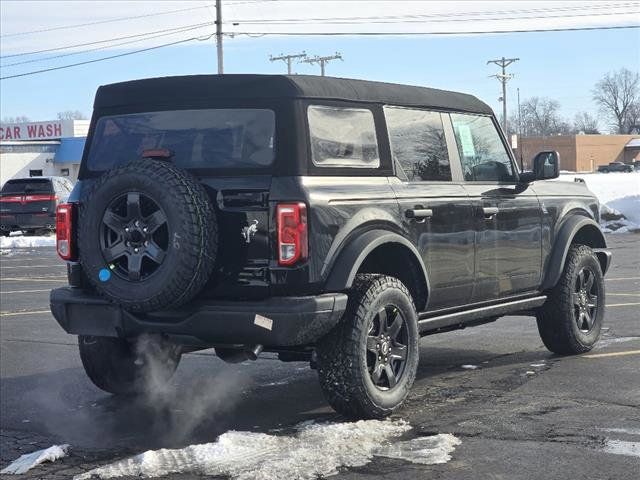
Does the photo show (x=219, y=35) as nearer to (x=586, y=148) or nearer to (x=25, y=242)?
(x=25, y=242)

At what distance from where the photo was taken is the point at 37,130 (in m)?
68.3

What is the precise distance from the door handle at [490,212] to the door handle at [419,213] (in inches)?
27.7

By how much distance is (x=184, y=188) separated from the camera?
17.5 feet

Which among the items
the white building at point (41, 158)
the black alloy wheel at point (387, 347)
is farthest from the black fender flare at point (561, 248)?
the white building at point (41, 158)

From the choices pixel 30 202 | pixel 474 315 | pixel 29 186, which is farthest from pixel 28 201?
pixel 474 315

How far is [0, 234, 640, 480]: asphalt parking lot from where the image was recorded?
487 centimetres

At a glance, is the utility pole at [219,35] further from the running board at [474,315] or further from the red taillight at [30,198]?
the running board at [474,315]

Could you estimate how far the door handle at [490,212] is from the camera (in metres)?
6.76

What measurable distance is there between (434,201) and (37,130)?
6583cm

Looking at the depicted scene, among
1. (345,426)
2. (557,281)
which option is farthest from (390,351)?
(557,281)

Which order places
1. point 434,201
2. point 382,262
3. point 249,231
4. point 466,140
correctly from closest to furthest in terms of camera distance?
point 249,231 → point 382,262 → point 434,201 → point 466,140

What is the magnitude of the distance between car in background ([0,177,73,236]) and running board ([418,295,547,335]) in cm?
2095

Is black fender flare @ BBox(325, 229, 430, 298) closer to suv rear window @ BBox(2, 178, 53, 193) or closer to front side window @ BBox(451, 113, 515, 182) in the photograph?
front side window @ BBox(451, 113, 515, 182)

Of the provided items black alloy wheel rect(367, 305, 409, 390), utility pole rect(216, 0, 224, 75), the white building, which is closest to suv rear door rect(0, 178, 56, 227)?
utility pole rect(216, 0, 224, 75)
